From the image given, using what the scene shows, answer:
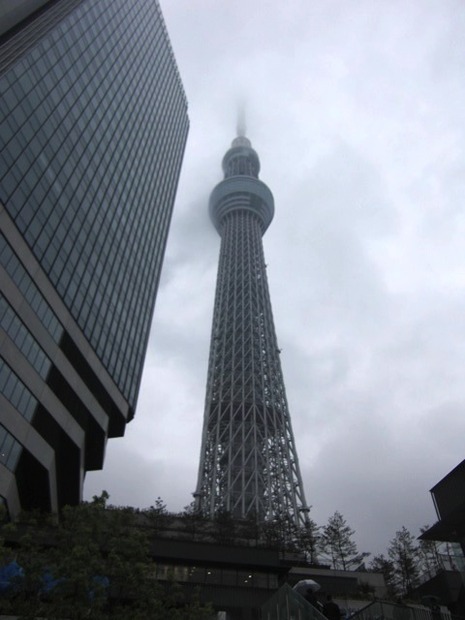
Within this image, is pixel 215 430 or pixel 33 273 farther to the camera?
pixel 215 430

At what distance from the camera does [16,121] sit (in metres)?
48.3

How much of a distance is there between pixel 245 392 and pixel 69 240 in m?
69.7

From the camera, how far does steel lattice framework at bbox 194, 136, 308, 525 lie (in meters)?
98.8

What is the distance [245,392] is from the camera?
116 meters

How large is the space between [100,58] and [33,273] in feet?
128

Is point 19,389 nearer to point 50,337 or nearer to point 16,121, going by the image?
point 50,337

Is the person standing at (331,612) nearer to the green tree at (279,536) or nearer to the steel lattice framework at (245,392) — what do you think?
the green tree at (279,536)

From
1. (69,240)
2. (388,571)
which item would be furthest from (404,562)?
(69,240)

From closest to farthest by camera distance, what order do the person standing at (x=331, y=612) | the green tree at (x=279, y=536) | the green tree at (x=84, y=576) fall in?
the person standing at (x=331, y=612)
the green tree at (x=84, y=576)
the green tree at (x=279, y=536)

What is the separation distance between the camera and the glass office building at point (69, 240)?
44156mm

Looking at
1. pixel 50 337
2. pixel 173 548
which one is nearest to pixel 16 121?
pixel 50 337

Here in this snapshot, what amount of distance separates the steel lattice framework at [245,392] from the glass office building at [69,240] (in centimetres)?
3760

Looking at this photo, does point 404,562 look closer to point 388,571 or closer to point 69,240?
point 388,571

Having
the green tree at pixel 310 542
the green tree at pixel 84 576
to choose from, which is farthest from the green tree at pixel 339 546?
the green tree at pixel 84 576
